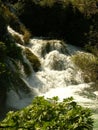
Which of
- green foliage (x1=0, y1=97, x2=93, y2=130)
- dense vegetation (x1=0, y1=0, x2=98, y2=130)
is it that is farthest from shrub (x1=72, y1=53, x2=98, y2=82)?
green foliage (x1=0, y1=97, x2=93, y2=130)

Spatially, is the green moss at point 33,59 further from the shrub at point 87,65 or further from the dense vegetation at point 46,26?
the shrub at point 87,65

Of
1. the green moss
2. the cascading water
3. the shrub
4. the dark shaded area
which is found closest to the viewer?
the cascading water

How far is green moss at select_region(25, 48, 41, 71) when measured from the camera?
64.1 ft

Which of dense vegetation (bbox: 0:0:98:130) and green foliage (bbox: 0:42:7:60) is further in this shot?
dense vegetation (bbox: 0:0:98:130)

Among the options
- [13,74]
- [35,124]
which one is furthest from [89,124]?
[13,74]

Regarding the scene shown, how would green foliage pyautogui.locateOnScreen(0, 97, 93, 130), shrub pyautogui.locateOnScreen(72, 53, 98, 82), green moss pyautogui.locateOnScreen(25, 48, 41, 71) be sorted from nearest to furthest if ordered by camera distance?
green foliage pyautogui.locateOnScreen(0, 97, 93, 130) → green moss pyautogui.locateOnScreen(25, 48, 41, 71) → shrub pyautogui.locateOnScreen(72, 53, 98, 82)

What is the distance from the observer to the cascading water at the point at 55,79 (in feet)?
51.2

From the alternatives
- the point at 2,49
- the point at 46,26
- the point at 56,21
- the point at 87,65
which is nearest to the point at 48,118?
the point at 2,49

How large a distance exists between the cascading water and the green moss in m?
0.26

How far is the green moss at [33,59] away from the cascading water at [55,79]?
0.26 m

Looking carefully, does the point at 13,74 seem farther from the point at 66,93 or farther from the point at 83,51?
the point at 83,51

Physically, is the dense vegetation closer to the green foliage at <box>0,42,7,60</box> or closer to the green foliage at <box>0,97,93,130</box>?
the green foliage at <box>0,42,7,60</box>

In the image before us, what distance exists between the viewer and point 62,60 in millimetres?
20922

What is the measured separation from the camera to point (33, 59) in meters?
19.7
